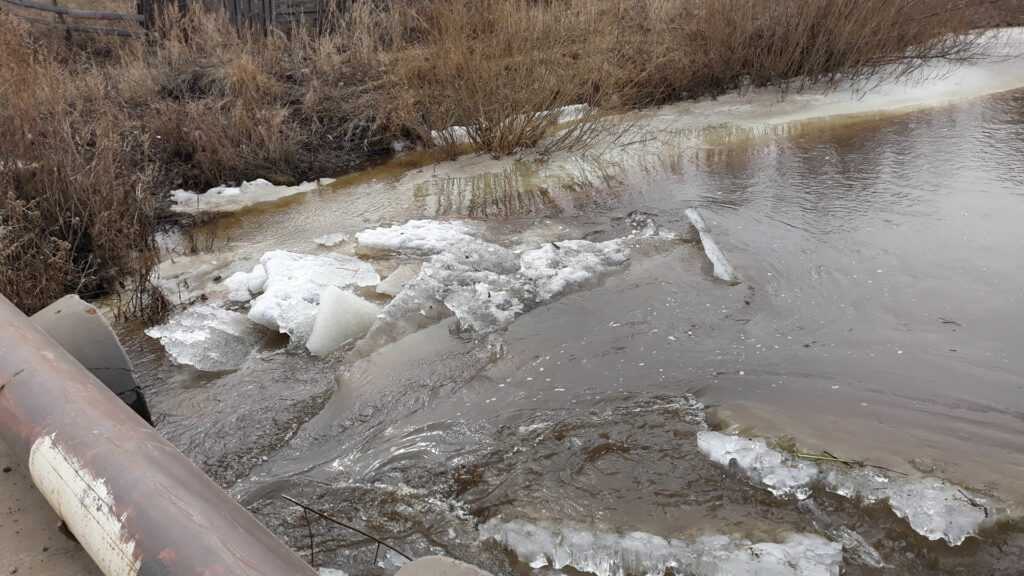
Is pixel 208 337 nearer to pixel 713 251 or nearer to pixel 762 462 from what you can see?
pixel 762 462

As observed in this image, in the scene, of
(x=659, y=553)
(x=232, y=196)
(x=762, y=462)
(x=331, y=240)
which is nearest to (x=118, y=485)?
(x=659, y=553)

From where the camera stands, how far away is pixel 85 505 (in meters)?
1.77

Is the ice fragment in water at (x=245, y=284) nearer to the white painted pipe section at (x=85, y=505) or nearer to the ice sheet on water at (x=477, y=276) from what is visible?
the ice sheet on water at (x=477, y=276)

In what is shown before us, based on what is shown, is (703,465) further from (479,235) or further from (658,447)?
(479,235)

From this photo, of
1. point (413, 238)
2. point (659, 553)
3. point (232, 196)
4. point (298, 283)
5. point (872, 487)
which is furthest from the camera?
point (232, 196)

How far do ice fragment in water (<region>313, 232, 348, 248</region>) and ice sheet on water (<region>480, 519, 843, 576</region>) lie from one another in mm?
3697

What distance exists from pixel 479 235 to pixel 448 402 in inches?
97.3

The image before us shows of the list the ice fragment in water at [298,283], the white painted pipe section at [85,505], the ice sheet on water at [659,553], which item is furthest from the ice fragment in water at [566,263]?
the white painted pipe section at [85,505]

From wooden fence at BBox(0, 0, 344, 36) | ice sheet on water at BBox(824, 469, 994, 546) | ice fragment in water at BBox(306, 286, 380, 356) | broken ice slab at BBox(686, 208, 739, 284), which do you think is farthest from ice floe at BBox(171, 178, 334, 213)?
ice sheet on water at BBox(824, 469, 994, 546)

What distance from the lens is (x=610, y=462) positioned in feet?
11.5

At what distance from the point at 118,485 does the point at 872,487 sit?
2816mm

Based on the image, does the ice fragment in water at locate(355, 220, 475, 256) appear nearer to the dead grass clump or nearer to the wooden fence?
the dead grass clump

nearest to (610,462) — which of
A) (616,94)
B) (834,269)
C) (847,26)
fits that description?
(834,269)

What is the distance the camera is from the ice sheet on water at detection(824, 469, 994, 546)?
119 inches
